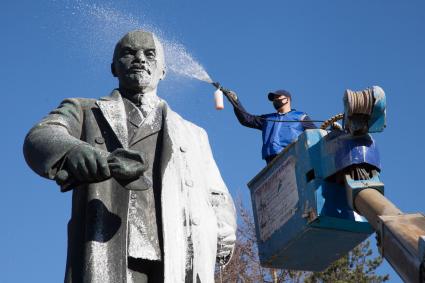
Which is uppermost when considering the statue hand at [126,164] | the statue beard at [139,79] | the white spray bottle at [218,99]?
the white spray bottle at [218,99]

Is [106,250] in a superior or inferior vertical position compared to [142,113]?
inferior

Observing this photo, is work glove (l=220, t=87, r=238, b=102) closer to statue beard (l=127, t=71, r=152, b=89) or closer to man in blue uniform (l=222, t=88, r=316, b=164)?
man in blue uniform (l=222, t=88, r=316, b=164)

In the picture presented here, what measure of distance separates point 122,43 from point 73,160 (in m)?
1.17

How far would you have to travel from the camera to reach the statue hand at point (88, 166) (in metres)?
4.69

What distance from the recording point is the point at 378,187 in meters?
9.07

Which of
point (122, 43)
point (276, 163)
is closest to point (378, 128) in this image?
point (276, 163)

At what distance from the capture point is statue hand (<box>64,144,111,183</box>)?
4688 mm

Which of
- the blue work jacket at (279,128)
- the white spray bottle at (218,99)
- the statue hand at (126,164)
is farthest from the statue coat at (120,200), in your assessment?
the white spray bottle at (218,99)

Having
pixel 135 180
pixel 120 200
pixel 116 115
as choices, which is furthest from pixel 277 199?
pixel 135 180

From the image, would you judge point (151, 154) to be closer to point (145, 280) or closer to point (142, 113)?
point (142, 113)

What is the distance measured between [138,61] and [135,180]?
1.07 meters

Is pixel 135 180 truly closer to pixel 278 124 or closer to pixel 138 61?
pixel 138 61

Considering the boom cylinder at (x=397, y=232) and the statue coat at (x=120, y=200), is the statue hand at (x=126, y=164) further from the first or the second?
the boom cylinder at (x=397, y=232)

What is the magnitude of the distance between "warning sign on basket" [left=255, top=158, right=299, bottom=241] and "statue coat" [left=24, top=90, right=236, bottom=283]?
13.5ft
